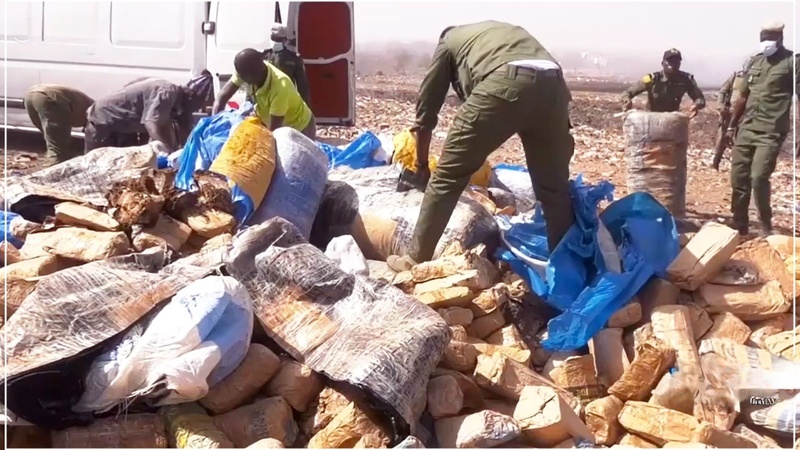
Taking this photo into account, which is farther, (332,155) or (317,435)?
(332,155)

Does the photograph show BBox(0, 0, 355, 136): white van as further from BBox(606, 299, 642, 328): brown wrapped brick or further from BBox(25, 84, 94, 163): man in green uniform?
BBox(606, 299, 642, 328): brown wrapped brick

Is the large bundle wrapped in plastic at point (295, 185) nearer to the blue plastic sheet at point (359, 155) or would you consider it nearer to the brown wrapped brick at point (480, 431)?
the blue plastic sheet at point (359, 155)

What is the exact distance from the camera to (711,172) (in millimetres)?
9297

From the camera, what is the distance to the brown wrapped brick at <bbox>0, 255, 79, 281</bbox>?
3.31 metres

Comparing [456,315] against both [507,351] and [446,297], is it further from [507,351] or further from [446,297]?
[507,351]

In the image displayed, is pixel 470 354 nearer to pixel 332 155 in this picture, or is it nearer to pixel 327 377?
pixel 327 377

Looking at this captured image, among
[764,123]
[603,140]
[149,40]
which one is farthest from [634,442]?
[603,140]

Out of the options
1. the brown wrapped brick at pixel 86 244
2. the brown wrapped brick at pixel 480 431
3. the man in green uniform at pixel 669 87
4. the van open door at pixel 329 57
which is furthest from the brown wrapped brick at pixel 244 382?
the van open door at pixel 329 57

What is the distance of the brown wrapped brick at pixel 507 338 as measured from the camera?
11.8 feet

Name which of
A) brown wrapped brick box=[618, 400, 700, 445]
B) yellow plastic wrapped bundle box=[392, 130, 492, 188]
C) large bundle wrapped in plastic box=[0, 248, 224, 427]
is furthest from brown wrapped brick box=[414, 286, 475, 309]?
yellow plastic wrapped bundle box=[392, 130, 492, 188]

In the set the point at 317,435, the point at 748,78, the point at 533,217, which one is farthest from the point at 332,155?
the point at 748,78

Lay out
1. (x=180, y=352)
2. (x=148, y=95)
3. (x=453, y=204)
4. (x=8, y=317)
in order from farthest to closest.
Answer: (x=148, y=95)
(x=453, y=204)
(x=8, y=317)
(x=180, y=352)

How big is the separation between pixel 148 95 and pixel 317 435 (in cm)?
348

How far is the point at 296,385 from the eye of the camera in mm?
3082
